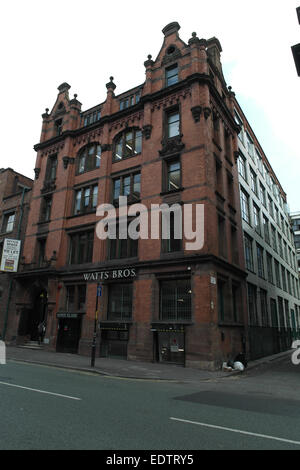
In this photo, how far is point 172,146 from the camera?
20.7 metres

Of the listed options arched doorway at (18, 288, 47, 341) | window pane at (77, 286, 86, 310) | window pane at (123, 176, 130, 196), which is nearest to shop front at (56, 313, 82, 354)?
window pane at (77, 286, 86, 310)

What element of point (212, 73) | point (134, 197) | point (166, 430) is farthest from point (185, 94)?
point (166, 430)

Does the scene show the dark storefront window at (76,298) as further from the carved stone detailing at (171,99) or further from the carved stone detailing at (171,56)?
the carved stone detailing at (171,56)

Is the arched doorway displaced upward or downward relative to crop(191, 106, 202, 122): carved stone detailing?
downward

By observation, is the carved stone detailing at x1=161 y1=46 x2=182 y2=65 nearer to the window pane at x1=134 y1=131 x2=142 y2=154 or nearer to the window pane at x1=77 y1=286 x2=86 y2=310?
the window pane at x1=134 y1=131 x2=142 y2=154

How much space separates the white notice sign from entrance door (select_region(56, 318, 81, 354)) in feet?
22.5

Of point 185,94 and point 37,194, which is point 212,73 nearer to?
point 185,94

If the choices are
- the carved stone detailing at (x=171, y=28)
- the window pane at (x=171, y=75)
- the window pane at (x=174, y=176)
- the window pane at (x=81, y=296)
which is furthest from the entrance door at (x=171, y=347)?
the carved stone detailing at (x=171, y=28)

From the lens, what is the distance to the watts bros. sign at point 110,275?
778 inches

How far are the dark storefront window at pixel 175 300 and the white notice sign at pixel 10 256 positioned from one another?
13.7 metres

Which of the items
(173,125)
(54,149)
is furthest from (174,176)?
(54,149)

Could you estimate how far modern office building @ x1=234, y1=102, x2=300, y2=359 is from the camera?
25.2 metres

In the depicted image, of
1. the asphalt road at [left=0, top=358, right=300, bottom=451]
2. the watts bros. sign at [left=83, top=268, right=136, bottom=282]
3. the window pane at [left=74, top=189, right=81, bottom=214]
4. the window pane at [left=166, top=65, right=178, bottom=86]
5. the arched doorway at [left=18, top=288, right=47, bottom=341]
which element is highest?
the window pane at [left=166, top=65, right=178, bottom=86]

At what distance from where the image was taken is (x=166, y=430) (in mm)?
5461
